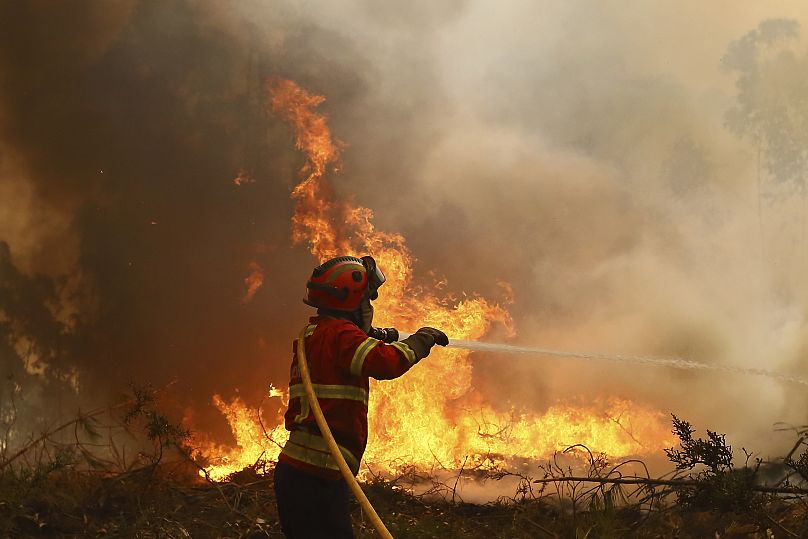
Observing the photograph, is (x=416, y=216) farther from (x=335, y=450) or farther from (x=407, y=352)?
(x=335, y=450)

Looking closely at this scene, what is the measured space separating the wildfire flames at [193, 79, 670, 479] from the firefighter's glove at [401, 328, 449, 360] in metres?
4.00

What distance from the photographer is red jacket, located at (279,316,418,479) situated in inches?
140

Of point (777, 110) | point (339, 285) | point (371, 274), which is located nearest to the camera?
point (339, 285)

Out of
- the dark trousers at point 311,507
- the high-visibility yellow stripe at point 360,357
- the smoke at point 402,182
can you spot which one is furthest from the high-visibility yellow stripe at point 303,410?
the smoke at point 402,182

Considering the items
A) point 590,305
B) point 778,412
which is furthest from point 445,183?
point 778,412

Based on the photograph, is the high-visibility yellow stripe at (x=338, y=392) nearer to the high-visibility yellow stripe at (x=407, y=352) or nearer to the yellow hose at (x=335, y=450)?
the yellow hose at (x=335, y=450)

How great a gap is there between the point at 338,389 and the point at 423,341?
1.72 ft

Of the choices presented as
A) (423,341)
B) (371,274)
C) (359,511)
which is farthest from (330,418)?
(359,511)

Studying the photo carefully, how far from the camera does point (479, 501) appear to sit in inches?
247

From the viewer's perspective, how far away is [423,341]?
3.78m

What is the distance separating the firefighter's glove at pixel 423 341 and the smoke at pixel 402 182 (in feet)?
17.1

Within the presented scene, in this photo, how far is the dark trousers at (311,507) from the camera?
11.9ft

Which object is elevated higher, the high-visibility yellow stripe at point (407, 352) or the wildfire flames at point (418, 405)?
the wildfire flames at point (418, 405)

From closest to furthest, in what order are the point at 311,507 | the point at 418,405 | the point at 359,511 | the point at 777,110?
the point at 311,507 < the point at 359,511 < the point at 418,405 < the point at 777,110
